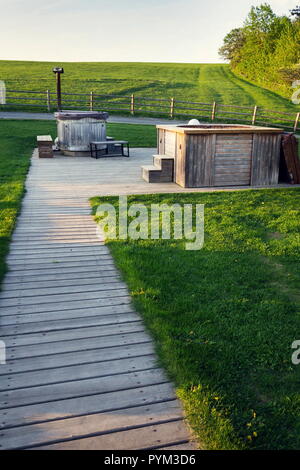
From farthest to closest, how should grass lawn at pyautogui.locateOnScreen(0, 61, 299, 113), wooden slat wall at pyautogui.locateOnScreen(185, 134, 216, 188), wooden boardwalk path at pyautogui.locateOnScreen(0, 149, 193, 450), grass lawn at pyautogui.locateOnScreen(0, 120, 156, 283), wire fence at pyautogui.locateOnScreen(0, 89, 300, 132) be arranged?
1. grass lawn at pyautogui.locateOnScreen(0, 61, 299, 113)
2. wire fence at pyautogui.locateOnScreen(0, 89, 300, 132)
3. wooden slat wall at pyautogui.locateOnScreen(185, 134, 216, 188)
4. grass lawn at pyautogui.locateOnScreen(0, 120, 156, 283)
5. wooden boardwalk path at pyautogui.locateOnScreen(0, 149, 193, 450)

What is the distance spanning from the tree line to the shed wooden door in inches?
984

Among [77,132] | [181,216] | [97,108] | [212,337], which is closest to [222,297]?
[212,337]

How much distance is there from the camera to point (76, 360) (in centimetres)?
398

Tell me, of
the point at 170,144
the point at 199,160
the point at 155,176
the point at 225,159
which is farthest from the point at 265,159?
the point at 155,176

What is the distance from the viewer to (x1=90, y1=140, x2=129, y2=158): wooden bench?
15711 mm

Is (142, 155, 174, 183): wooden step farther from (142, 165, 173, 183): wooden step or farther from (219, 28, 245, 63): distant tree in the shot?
(219, 28, 245, 63): distant tree

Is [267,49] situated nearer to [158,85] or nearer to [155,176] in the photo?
[158,85]

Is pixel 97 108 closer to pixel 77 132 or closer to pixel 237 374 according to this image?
pixel 77 132

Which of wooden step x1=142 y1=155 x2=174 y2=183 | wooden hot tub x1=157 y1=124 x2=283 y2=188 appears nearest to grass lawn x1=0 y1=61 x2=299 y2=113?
wooden step x1=142 y1=155 x2=174 y2=183

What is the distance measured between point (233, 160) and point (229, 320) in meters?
7.67

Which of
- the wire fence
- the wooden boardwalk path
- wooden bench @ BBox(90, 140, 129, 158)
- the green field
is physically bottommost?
the wooden boardwalk path

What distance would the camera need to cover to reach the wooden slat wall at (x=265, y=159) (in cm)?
1173

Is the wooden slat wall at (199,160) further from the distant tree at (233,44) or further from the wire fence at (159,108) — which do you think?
the distant tree at (233,44)

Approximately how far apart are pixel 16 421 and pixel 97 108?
28.8 metres
